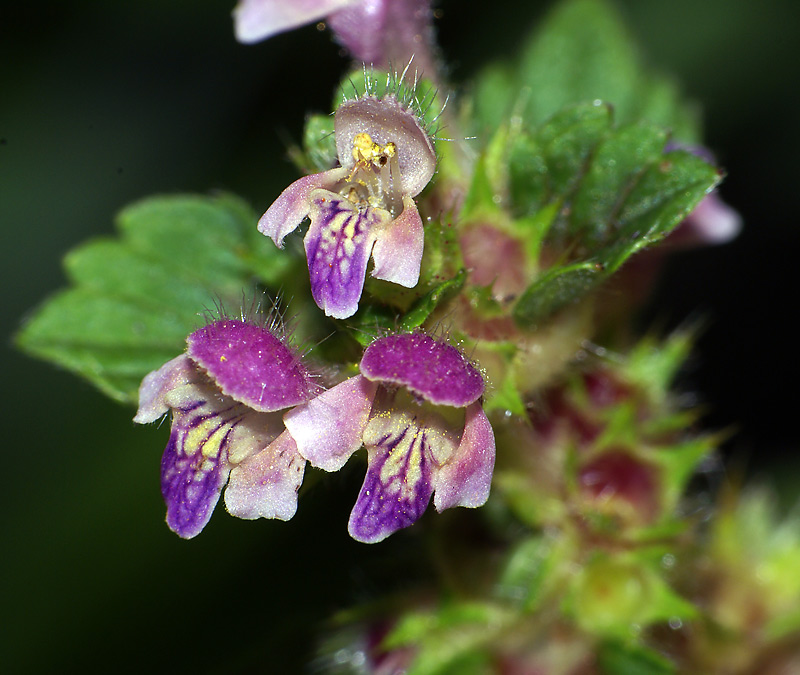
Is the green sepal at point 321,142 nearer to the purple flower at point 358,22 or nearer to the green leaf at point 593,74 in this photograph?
the purple flower at point 358,22

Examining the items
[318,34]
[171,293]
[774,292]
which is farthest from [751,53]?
[171,293]

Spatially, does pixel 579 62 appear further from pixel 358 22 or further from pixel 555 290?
pixel 555 290

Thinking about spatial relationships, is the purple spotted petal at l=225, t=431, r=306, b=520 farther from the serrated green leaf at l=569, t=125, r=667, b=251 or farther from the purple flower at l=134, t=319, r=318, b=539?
the serrated green leaf at l=569, t=125, r=667, b=251

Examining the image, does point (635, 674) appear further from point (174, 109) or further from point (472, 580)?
point (174, 109)

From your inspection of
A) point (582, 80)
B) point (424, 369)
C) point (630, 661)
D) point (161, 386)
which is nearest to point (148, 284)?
point (161, 386)

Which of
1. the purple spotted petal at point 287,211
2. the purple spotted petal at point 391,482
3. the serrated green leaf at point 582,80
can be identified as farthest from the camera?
the serrated green leaf at point 582,80

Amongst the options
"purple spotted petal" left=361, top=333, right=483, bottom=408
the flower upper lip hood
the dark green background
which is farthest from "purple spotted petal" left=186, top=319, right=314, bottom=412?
the dark green background

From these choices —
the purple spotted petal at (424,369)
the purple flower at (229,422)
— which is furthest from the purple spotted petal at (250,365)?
the purple spotted petal at (424,369)
